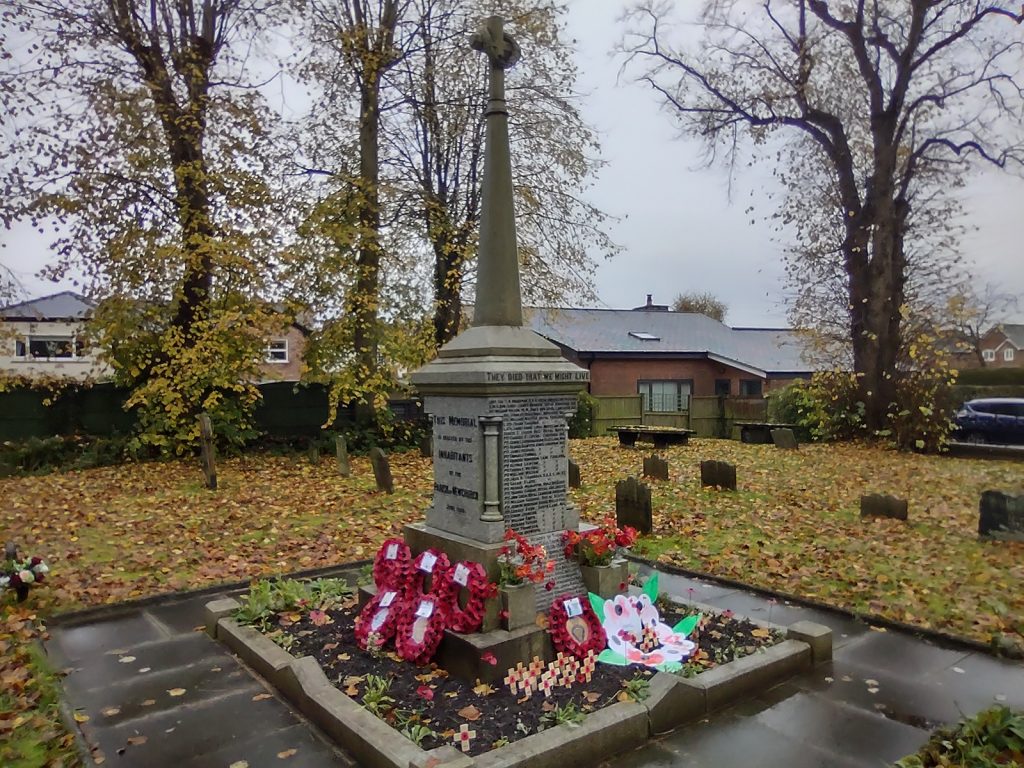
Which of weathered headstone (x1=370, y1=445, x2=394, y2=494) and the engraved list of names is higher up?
the engraved list of names

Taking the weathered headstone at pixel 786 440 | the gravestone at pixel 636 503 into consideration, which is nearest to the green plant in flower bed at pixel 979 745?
the gravestone at pixel 636 503

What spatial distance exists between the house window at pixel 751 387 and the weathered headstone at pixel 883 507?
24.5 metres

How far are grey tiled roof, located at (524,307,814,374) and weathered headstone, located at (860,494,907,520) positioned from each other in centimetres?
2041

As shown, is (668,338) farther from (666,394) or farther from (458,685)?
(458,685)

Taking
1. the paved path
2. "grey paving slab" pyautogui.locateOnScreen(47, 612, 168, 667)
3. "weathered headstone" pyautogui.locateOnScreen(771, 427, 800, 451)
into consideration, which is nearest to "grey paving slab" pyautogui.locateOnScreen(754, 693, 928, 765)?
the paved path

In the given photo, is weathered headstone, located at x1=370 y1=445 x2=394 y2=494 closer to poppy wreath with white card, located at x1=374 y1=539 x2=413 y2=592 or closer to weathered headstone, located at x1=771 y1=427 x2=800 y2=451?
poppy wreath with white card, located at x1=374 y1=539 x2=413 y2=592

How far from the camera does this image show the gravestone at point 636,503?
31.9 feet

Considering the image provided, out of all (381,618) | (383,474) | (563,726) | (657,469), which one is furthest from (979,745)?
(383,474)

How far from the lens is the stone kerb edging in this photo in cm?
391

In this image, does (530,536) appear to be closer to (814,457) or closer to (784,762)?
(784,762)

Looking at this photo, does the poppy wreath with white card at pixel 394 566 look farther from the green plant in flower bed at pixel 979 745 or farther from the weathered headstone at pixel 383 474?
the weathered headstone at pixel 383 474

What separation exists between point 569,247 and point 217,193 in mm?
9441

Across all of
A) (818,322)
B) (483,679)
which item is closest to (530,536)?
(483,679)

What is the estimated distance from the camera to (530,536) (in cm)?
571
